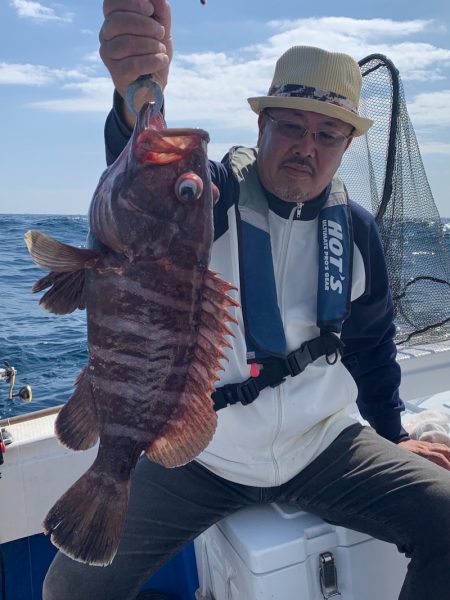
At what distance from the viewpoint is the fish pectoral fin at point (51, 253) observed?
1636 mm

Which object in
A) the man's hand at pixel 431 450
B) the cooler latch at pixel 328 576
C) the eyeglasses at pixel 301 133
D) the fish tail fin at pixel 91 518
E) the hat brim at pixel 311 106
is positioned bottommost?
the cooler latch at pixel 328 576

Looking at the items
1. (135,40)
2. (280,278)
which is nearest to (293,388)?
(280,278)

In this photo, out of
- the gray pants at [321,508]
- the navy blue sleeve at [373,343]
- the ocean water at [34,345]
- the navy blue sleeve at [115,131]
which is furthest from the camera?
the ocean water at [34,345]

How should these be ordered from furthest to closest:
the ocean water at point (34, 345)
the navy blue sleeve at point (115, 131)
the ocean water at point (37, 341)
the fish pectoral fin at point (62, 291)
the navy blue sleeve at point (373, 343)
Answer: the ocean water at point (34, 345) < the ocean water at point (37, 341) < the navy blue sleeve at point (373, 343) < the navy blue sleeve at point (115, 131) < the fish pectoral fin at point (62, 291)

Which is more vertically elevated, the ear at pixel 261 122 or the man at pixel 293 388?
the ear at pixel 261 122

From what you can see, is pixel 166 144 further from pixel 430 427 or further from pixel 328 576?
pixel 430 427

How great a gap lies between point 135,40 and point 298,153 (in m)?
1.24

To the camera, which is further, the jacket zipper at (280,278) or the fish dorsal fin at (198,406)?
the jacket zipper at (280,278)

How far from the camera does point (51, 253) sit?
64.4 inches

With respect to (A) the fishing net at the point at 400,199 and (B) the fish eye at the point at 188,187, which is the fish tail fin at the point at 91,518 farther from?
(A) the fishing net at the point at 400,199

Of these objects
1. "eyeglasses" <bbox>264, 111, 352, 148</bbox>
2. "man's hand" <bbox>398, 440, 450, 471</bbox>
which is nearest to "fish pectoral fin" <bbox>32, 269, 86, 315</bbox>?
"eyeglasses" <bbox>264, 111, 352, 148</bbox>

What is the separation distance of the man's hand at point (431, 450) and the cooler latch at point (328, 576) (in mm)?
781

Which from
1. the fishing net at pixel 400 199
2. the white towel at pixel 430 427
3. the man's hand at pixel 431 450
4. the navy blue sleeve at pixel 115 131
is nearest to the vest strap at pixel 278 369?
the man's hand at pixel 431 450

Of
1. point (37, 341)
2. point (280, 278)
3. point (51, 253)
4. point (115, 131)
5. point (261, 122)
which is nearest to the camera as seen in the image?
point (51, 253)
